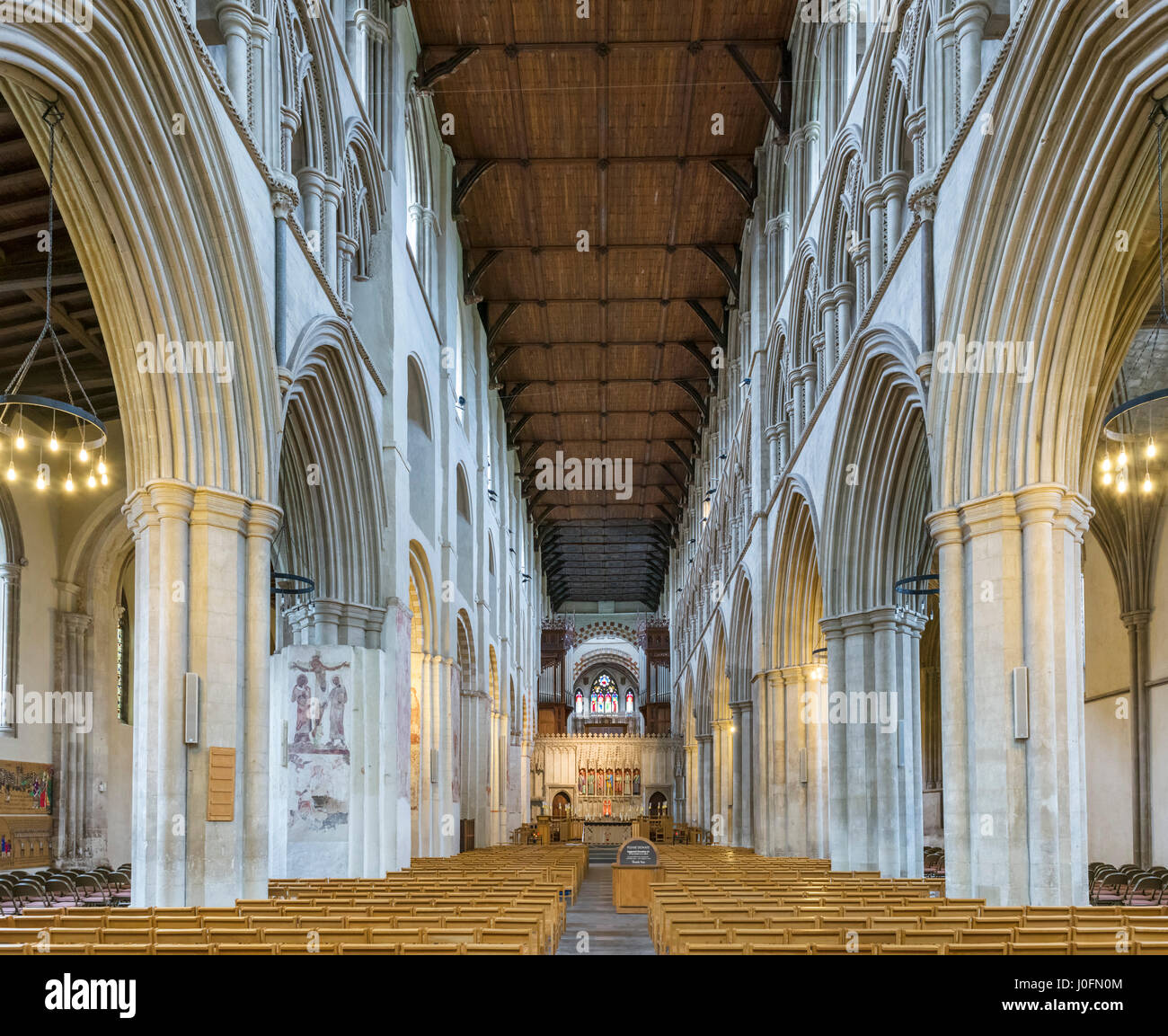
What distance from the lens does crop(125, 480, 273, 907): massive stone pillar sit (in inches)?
432

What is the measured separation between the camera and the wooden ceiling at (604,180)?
21891mm

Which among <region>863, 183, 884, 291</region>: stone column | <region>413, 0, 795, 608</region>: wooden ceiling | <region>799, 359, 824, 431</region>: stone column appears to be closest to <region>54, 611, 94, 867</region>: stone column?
<region>413, 0, 795, 608</region>: wooden ceiling

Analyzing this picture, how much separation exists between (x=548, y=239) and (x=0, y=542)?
14048 millimetres

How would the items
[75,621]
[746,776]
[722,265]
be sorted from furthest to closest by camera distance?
[722,265], [746,776], [75,621]

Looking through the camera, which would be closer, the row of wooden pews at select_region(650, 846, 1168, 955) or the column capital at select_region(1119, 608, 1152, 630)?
the row of wooden pews at select_region(650, 846, 1168, 955)

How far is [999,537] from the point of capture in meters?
11.8

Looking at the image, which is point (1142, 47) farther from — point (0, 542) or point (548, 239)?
point (548, 239)

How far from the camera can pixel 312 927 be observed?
7.84 meters

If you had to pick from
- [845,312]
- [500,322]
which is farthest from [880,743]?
[500,322]

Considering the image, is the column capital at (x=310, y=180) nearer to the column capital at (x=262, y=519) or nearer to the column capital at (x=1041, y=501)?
the column capital at (x=262, y=519)
